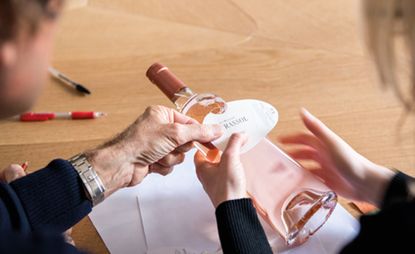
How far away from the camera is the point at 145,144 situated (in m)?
0.75

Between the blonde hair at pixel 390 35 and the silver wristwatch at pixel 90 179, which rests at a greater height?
the blonde hair at pixel 390 35

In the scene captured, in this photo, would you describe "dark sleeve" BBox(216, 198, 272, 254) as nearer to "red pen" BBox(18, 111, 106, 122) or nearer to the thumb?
the thumb

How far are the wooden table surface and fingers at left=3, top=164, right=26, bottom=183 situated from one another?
42mm

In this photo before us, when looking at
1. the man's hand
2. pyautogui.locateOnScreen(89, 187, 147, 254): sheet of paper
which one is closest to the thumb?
the man's hand

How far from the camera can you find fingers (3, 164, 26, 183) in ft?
2.46

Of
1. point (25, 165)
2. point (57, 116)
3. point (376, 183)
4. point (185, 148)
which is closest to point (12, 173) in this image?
point (25, 165)

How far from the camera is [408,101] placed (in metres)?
0.56

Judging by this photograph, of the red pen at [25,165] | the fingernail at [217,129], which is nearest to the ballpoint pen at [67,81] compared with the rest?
the red pen at [25,165]

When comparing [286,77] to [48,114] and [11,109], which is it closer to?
[48,114]

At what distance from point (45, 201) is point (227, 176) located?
24cm

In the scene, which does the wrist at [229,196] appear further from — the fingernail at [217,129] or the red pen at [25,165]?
the red pen at [25,165]

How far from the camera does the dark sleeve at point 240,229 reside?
25.7 inches

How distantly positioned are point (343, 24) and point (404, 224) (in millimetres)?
600

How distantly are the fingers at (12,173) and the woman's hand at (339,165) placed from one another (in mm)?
392
